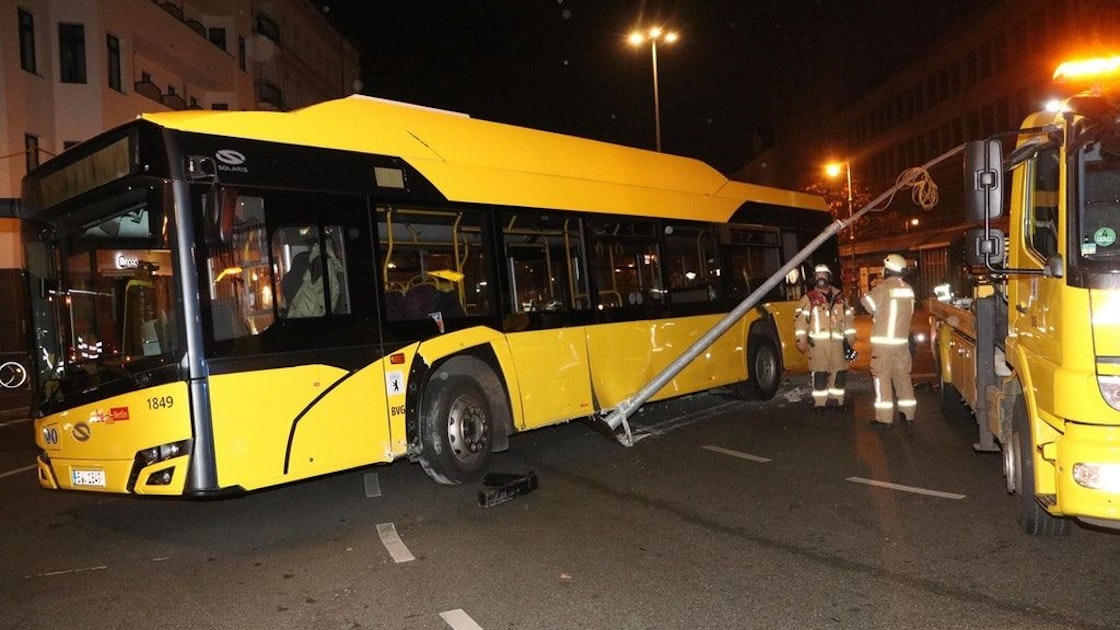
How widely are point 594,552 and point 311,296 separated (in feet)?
9.62

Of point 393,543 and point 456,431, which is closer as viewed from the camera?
point 393,543

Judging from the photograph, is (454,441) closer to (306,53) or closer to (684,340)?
(684,340)

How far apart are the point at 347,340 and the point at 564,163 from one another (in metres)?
3.61

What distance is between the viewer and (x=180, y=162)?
18.0 feet

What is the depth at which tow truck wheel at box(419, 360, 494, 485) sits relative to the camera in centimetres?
700

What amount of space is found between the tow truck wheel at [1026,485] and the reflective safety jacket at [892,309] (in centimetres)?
376

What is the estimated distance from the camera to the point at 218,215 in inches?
220

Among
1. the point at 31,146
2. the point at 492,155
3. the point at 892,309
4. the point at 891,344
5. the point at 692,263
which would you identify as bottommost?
the point at 891,344

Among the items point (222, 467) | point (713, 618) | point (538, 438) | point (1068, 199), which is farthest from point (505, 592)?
point (538, 438)

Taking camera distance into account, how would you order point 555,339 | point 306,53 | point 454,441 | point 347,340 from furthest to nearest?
point 306,53 < point 555,339 < point 454,441 < point 347,340

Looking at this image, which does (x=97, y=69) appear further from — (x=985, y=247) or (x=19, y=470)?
(x=985, y=247)

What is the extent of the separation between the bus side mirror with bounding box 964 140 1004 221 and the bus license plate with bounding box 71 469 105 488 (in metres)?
6.20

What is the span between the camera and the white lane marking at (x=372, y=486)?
7260 millimetres

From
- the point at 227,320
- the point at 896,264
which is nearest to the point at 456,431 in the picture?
the point at 227,320
